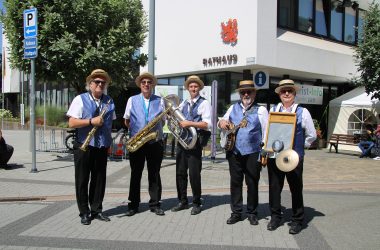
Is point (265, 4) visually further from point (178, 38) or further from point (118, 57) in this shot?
point (118, 57)

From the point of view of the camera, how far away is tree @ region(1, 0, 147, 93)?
1117cm

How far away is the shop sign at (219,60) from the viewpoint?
1735 centimetres

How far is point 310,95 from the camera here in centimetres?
1980

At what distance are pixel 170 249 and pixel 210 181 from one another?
4.68 metres

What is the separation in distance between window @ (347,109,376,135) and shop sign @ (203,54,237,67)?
6047 mm

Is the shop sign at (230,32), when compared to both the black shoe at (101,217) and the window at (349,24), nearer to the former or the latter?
the window at (349,24)

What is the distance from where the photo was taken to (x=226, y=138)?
584cm

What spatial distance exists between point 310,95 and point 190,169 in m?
14.6

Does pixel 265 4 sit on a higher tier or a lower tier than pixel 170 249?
higher

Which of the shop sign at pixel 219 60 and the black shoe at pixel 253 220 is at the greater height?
the shop sign at pixel 219 60

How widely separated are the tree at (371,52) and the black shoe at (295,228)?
11730mm

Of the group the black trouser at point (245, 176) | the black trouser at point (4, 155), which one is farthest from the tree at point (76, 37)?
the black trouser at point (245, 176)

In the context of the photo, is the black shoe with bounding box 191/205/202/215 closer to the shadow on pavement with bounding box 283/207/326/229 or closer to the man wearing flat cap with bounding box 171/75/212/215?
the man wearing flat cap with bounding box 171/75/212/215

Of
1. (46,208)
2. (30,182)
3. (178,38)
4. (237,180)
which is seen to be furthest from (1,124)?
(237,180)
